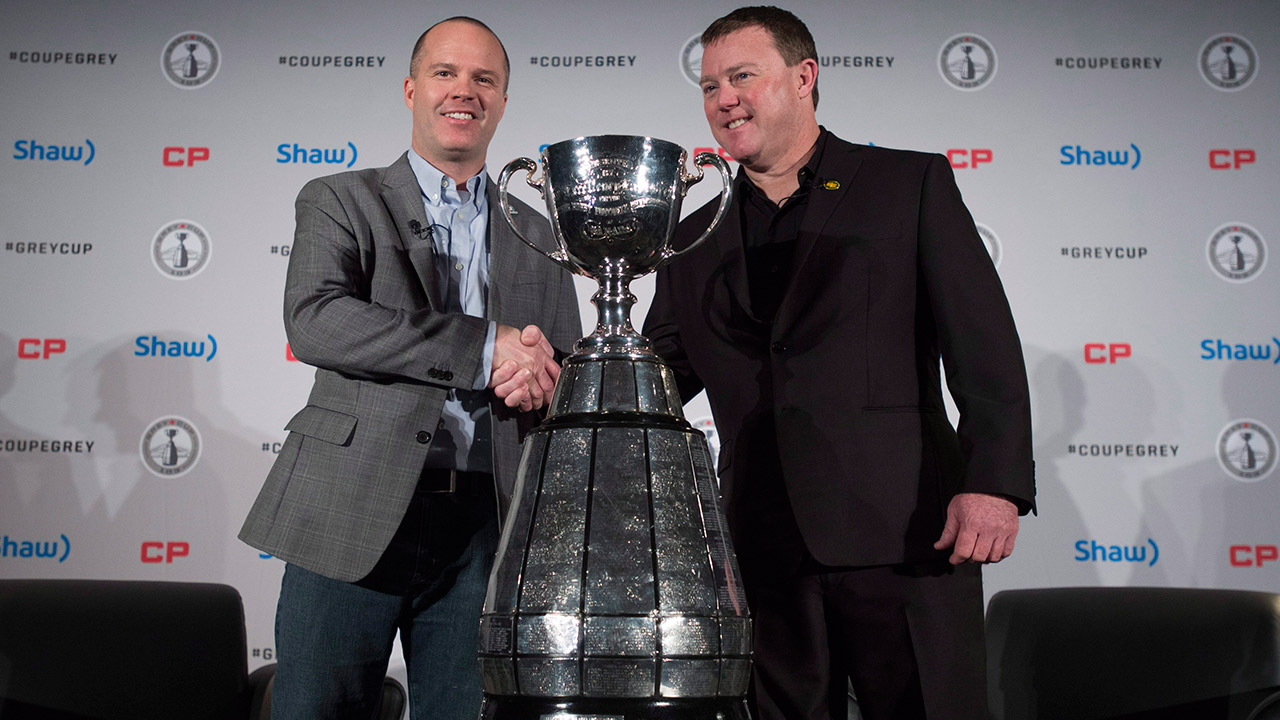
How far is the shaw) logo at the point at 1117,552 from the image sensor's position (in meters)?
3.53

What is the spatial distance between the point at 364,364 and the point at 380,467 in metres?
0.21

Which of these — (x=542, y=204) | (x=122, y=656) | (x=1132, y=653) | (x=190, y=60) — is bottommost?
(x=1132, y=653)

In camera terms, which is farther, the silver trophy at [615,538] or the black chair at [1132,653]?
the black chair at [1132,653]

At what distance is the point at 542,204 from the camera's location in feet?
11.8

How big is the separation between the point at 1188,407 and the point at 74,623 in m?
3.57

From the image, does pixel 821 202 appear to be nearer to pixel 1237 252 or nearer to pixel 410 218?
pixel 410 218

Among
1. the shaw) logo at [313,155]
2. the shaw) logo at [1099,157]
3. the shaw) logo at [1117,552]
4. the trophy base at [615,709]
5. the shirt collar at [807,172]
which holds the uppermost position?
the shaw) logo at [313,155]

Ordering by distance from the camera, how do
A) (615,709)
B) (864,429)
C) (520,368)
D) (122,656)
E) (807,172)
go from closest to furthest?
1. (615,709)
2. (520,368)
3. (864,429)
4. (807,172)
5. (122,656)

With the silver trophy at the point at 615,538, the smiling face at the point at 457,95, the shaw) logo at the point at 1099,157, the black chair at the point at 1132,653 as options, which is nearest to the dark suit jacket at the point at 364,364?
the smiling face at the point at 457,95

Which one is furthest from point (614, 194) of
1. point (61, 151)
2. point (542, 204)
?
point (61, 151)

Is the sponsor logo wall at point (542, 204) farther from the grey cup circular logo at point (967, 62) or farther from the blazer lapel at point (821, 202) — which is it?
the blazer lapel at point (821, 202)

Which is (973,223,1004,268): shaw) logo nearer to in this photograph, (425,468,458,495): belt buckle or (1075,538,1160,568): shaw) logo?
(1075,538,1160,568): shaw) logo

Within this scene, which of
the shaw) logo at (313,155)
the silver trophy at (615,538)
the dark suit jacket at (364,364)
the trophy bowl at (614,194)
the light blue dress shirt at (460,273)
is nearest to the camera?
the silver trophy at (615,538)

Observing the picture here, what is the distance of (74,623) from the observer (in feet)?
8.21
